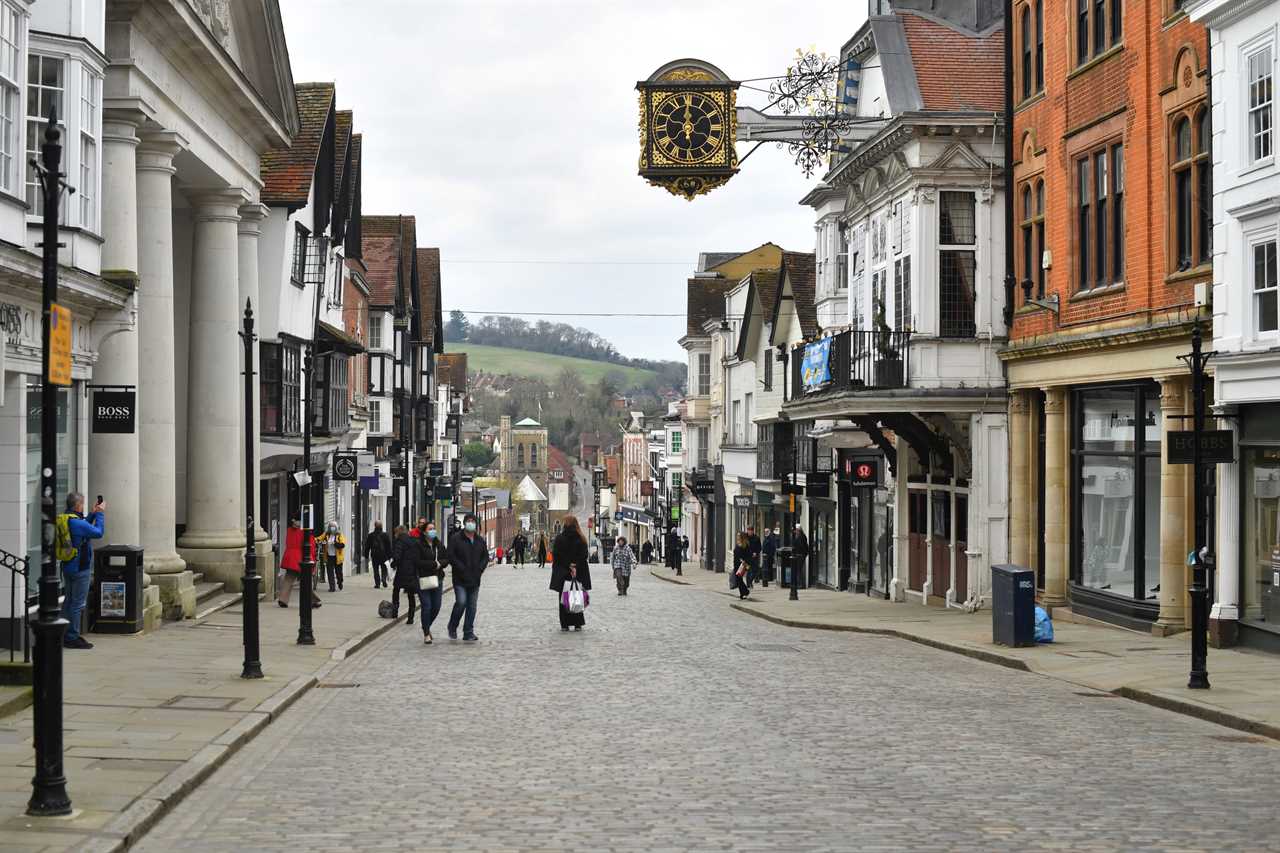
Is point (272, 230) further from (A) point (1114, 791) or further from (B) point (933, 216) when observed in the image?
(A) point (1114, 791)

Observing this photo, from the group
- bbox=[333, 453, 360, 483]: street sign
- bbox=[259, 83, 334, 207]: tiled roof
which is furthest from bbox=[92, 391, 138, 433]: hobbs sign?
bbox=[333, 453, 360, 483]: street sign

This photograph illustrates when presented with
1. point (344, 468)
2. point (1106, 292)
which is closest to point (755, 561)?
point (344, 468)

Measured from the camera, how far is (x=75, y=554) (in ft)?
62.0

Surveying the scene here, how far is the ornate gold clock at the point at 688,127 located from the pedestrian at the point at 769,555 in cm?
2007

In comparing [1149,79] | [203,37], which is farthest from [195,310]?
[1149,79]

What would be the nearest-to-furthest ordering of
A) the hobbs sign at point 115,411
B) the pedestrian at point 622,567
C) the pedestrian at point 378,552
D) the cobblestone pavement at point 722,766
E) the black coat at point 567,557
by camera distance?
the cobblestone pavement at point 722,766
the hobbs sign at point 115,411
the black coat at point 567,557
the pedestrian at point 378,552
the pedestrian at point 622,567

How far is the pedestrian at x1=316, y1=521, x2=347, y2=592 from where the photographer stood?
38531mm

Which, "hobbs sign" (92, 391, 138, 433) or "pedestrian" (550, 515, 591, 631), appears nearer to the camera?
"hobbs sign" (92, 391, 138, 433)

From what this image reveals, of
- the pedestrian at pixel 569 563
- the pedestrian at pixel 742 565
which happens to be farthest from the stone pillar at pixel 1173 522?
the pedestrian at pixel 742 565

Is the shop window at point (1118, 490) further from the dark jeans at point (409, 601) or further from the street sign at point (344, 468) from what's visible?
the street sign at point (344, 468)

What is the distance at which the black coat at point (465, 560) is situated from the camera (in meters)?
23.7

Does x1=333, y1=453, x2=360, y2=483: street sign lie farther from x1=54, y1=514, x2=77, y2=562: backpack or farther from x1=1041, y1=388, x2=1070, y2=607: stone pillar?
x1=54, y1=514, x2=77, y2=562: backpack

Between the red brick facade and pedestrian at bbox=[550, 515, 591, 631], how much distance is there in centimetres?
855

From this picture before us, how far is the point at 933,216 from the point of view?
3050 centimetres
